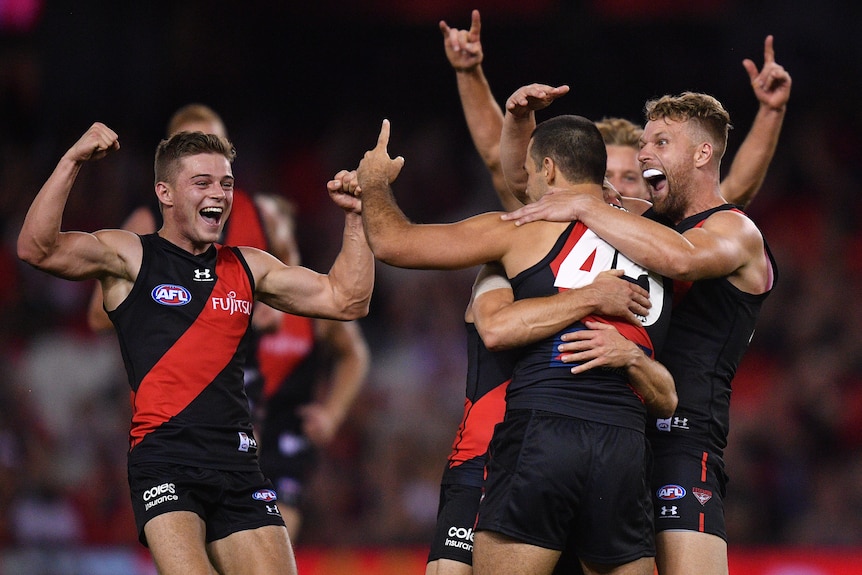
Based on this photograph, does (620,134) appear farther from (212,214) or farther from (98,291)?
(98,291)

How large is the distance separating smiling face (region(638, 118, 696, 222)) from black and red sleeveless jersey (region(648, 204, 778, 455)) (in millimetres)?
182

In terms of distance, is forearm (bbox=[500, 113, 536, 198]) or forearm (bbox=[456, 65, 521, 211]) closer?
forearm (bbox=[500, 113, 536, 198])

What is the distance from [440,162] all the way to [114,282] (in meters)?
8.38

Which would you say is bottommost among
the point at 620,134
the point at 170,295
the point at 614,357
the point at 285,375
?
the point at 614,357

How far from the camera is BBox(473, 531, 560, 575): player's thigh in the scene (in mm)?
4297

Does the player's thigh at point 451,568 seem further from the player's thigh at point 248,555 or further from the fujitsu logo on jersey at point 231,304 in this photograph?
the fujitsu logo on jersey at point 231,304

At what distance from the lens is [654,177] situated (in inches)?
206

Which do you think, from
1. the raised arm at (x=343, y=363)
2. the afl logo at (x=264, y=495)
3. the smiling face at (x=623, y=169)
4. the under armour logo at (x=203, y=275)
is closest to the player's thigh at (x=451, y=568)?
the afl logo at (x=264, y=495)

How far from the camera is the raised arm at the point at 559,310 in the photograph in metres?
4.44

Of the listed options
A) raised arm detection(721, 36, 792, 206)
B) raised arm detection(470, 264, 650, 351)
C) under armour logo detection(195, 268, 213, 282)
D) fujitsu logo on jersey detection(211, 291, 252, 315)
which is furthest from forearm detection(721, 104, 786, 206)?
under armour logo detection(195, 268, 213, 282)

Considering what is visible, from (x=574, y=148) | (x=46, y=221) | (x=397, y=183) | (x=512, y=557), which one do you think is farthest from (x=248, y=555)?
(x=397, y=183)

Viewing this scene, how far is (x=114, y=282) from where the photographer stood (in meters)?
5.03

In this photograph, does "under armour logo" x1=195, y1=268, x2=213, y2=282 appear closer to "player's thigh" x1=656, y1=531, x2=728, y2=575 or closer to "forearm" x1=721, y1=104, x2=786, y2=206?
"player's thigh" x1=656, y1=531, x2=728, y2=575

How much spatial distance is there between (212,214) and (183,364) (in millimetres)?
734
